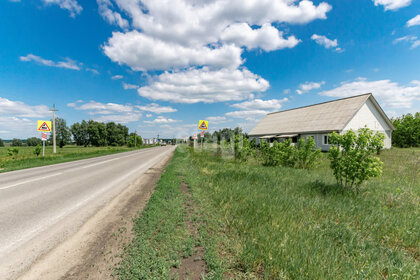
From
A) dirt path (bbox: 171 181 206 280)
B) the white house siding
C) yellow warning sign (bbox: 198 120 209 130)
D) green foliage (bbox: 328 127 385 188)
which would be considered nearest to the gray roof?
the white house siding

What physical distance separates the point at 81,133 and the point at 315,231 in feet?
374

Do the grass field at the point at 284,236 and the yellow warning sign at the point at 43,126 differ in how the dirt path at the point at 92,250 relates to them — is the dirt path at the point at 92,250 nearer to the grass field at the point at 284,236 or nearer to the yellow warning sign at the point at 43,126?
the grass field at the point at 284,236

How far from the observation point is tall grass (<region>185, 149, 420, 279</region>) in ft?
7.94

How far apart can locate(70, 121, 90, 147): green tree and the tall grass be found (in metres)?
109

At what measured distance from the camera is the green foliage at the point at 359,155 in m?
5.49

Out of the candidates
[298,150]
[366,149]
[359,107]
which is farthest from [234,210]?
[359,107]

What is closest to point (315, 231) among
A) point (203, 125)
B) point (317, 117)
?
point (203, 125)

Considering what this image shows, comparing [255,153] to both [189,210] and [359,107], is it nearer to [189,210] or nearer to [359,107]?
[189,210]

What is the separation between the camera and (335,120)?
25.1 metres

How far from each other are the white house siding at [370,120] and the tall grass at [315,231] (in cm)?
2312

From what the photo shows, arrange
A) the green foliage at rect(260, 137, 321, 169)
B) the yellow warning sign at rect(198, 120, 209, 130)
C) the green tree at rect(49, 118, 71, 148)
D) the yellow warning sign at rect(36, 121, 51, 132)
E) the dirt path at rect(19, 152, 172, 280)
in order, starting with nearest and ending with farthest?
the dirt path at rect(19, 152, 172, 280) < the green foliage at rect(260, 137, 321, 169) < the yellow warning sign at rect(198, 120, 209, 130) < the yellow warning sign at rect(36, 121, 51, 132) < the green tree at rect(49, 118, 71, 148)

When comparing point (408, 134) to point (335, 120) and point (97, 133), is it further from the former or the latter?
point (97, 133)

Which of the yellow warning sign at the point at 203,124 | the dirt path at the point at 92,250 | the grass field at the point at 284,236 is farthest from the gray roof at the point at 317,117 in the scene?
the dirt path at the point at 92,250

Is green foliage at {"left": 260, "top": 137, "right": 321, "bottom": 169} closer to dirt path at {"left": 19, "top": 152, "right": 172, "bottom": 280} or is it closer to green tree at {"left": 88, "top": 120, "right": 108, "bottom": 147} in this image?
dirt path at {"left": 19, "top": 152, "right": 172, "bottom": 280}
